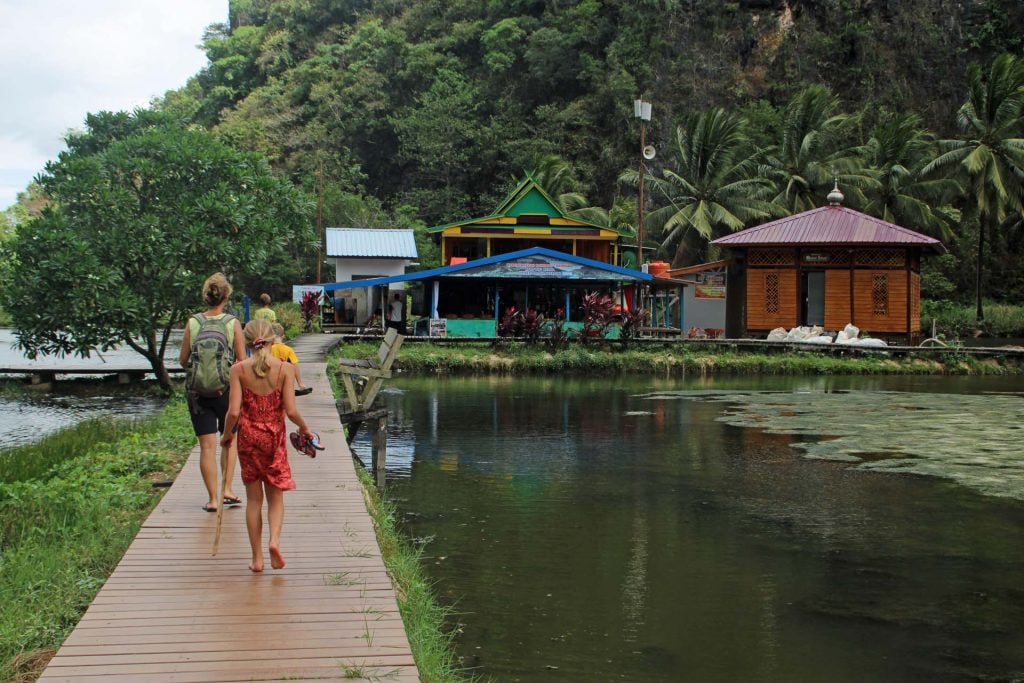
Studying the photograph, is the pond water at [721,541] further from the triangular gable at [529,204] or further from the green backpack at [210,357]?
the triangular gable at [529,204]

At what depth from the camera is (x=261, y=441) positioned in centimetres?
645

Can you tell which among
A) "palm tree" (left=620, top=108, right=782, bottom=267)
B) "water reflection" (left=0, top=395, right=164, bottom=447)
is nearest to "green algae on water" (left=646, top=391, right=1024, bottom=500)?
"water reflection" (left=0, top=395, right=164, bottom=447)

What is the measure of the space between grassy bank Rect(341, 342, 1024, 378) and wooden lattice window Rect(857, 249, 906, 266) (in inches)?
163

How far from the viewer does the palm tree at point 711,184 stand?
44.2m

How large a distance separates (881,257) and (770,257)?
344 centimetres

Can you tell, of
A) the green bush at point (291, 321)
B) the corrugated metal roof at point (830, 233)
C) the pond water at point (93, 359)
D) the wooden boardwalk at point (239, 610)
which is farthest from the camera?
the pond water at point (93, 359)

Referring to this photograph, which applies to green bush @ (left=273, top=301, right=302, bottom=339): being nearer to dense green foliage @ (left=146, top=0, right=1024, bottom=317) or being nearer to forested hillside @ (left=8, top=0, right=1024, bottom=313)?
dense green foliage @ (left=146, top=0, right=1024, bottom=317)

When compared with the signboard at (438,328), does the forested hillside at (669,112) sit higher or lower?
higher

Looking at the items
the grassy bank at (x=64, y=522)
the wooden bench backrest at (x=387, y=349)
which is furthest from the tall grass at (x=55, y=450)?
the wooden bench backrest at (x=387, y=349)

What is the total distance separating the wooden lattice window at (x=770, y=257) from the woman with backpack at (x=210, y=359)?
29.2 m

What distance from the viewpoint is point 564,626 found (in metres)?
7.61

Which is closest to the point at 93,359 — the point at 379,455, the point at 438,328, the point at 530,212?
the point at 438,328

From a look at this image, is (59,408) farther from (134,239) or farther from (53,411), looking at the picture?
(134,239)

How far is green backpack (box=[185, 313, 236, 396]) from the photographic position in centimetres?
768
